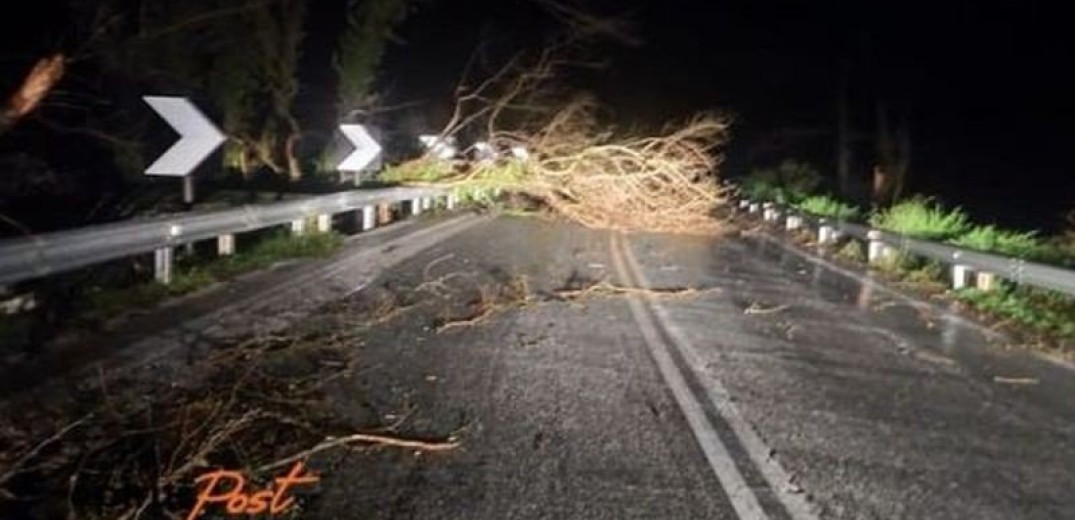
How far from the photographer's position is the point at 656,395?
802cm

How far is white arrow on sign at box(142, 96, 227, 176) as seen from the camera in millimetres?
13617

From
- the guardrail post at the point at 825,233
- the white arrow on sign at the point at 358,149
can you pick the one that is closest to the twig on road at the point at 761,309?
the guardrail post at the point at 825,233

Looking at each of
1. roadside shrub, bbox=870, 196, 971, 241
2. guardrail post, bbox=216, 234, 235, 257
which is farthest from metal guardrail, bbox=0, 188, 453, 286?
roadside shrub, bbox=870, 196, 971, 241

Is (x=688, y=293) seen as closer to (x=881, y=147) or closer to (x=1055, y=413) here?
(x=1055, y=413)

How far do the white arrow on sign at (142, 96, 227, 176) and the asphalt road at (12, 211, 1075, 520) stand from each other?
5.48 feet

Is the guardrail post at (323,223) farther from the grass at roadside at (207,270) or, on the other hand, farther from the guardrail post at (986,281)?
the guardrail post at (986,281)

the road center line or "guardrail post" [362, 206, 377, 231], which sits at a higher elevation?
"guardrail post" [362, 206, 377, 231]

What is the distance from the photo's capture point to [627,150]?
64.6ft

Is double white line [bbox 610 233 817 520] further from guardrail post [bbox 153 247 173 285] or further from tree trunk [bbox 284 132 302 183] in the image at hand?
tree trunk [bbox 284 132 302 183]

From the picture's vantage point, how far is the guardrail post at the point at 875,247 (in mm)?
20247

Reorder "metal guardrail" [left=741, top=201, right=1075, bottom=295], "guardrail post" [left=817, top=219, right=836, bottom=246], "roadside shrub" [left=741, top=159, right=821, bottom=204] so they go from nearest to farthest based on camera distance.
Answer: "metal guardrail" [left=741, top=201, right=1075, bottom=295], "guardrail post" [left=817, top=219, right=836, bottom=246], "roadside shrub" [left=741, top=159, right=821, bottom=204]

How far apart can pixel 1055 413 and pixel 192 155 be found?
32.3ft

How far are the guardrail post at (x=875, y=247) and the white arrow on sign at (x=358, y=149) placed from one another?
1045 centimetres
